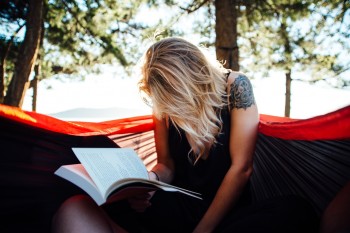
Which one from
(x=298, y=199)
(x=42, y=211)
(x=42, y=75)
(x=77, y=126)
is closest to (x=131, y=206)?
(x=42, y=211)

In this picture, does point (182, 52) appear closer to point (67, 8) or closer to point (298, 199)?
point (298, 199)

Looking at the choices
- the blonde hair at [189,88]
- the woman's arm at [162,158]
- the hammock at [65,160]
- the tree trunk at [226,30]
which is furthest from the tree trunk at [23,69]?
the blonde hair at [189,88]

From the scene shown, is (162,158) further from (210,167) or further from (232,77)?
(232,77)

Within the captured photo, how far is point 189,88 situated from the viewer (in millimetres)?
1410

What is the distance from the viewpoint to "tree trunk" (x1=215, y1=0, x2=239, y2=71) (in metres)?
3.86

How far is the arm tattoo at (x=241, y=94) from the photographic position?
4.53 feet

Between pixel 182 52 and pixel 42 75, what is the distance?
8.95 meters

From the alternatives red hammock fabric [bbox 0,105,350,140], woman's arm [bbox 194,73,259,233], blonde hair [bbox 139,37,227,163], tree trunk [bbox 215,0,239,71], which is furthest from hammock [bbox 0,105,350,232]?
tree trunk [bbox 215,0,239,71]

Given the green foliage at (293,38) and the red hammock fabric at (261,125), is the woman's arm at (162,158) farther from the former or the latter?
the green foliage at (293,38)

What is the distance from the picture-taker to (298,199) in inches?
43.3

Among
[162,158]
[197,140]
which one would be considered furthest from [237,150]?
[162,158]

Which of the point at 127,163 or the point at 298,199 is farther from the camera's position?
the point at 127,163

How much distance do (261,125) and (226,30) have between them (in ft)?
8.69

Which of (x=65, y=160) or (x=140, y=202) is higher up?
(x=65, y=160)
